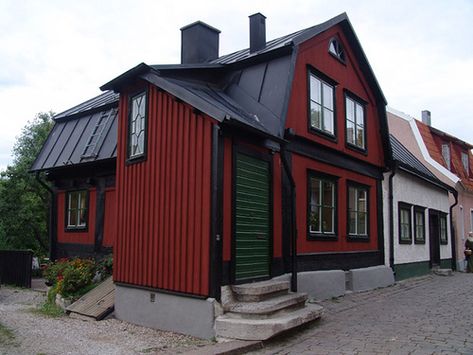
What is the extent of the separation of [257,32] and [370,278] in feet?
23.7

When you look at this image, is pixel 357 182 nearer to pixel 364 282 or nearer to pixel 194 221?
pixel 364 282

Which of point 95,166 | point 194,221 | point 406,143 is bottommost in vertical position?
point 194,221

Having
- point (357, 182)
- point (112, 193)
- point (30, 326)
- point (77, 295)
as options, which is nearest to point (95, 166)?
point (112, 193)

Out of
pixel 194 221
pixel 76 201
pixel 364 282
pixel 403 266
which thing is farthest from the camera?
pixel 403 266

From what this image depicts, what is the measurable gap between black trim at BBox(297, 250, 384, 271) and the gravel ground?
375cm

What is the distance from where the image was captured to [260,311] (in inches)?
290

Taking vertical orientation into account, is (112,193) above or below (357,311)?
above

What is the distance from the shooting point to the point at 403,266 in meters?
15.8

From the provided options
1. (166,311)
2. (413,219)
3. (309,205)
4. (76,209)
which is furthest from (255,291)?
(413,219)

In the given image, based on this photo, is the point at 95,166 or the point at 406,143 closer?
the point at 95,166

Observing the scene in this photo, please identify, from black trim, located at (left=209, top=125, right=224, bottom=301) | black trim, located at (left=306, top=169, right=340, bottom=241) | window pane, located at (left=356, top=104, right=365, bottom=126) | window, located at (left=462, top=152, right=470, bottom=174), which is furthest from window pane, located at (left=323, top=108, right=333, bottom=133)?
window, located at (left=462, top=152, right=470, bottom=174)

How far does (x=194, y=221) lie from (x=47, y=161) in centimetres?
869

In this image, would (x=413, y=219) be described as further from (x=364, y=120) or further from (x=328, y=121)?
(x=328, y=121)

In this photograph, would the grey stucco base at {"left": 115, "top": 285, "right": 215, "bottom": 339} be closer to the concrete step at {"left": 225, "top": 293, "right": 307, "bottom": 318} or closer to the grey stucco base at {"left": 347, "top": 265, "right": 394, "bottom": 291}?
the concrete step at {"left": 225, "top": 293, "right": 307, "bottom": 318}
